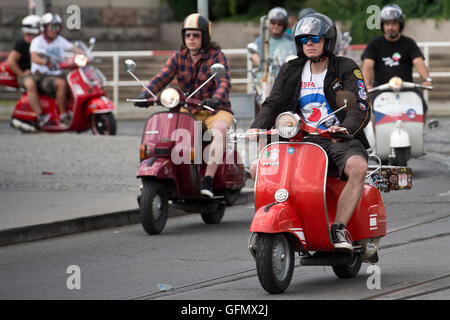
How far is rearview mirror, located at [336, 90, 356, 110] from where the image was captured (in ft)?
23.2

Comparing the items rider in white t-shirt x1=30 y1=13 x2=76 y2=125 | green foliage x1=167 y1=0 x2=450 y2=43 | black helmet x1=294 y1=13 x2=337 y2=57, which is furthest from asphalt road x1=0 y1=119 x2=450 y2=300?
green foliage x1=167 y1=0 x2=450 y2=43

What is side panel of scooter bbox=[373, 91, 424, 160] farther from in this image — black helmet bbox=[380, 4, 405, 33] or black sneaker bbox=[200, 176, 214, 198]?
black sneaker bbox=[200, 176, 214, 198]

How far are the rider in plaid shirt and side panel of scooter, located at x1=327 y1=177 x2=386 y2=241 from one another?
3222 mm

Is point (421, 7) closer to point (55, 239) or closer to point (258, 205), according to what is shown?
point (55, 239)

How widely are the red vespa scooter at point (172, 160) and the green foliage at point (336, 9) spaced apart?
1503cm

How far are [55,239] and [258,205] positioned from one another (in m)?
3.24

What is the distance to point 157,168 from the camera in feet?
33.5

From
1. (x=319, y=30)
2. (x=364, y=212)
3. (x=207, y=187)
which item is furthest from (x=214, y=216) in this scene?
(x=319, y=30)

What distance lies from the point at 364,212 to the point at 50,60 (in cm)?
1141

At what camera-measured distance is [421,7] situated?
27844mm

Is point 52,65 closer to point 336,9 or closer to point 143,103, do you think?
point 143,103

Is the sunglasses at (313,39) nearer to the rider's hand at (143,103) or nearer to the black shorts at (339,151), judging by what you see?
the black shorts at (339,151)

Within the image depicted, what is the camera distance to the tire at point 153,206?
10070mm

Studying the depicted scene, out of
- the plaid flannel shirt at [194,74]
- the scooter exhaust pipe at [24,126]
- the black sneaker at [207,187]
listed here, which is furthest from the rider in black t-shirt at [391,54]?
the scooter exhaust pipe at [24,126]
